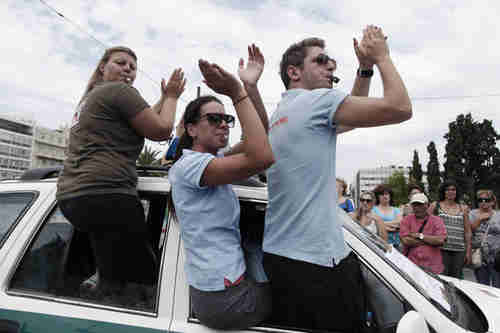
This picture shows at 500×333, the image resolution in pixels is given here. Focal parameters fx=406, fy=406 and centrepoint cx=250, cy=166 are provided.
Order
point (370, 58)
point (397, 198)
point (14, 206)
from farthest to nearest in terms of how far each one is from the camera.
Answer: point (397, 198)
point (14, 206)
point (370, 58)

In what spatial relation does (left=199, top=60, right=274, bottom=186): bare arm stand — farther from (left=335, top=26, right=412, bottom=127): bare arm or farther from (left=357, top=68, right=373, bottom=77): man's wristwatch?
(left=357, top=68, right=373, bottom=77): man's wristwatch

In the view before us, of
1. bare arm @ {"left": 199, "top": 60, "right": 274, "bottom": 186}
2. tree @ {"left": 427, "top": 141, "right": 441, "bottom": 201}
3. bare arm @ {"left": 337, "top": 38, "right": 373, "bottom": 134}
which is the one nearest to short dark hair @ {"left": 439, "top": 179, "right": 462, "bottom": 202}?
bare arm @ {"left": 337, "top": 38, "right": 373, "bottom": 134}

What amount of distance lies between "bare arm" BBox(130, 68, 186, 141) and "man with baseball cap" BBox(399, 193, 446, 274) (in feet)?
11.7

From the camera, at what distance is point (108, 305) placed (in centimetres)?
190

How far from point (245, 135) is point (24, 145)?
124540 mm

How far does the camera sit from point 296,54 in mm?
2031

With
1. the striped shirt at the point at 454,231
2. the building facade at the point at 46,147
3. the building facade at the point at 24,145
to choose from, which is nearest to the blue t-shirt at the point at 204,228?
the striped shirt at the point at 454,231

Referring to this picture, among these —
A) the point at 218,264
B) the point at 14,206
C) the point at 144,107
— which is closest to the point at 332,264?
the point at 218,264

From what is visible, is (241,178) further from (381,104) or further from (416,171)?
(416,171)

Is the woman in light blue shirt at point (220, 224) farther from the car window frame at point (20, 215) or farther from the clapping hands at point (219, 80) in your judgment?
the car window frame at point (20, 215)

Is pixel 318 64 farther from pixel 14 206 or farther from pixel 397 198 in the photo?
pixel 397 198

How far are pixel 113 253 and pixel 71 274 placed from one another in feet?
0.97

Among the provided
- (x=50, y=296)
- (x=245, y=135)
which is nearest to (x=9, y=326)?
(x=50, y=296)

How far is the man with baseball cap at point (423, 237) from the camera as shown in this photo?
4555 millimetres
